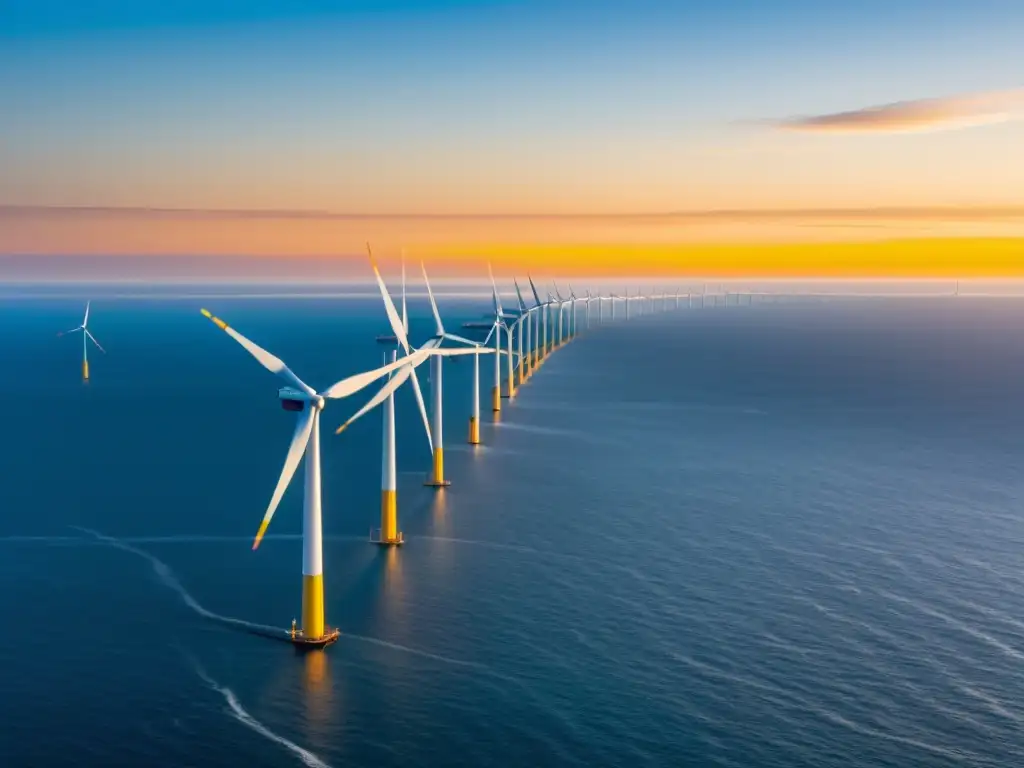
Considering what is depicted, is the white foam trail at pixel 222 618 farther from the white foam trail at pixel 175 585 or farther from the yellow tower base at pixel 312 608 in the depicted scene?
the yellow tower base at pixel 312 608

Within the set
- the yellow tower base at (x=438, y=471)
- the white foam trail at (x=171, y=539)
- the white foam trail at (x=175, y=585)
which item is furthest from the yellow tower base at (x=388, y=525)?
the yellow tower base at (x=438, y=471)

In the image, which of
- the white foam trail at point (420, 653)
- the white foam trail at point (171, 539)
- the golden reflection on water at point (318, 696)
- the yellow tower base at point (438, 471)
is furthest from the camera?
the yellow tower base at point (438, 471)

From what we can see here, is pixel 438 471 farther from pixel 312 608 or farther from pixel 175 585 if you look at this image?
pixel 312 608

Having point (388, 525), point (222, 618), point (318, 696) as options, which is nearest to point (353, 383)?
point (222, 618)

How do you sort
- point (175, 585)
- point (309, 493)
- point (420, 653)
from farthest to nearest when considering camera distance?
1. point (175, 585)
2. point (309, 493)
3. point (420, 653)

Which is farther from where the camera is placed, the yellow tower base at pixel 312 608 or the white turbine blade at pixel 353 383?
the white turbine blade at pixel 353 383

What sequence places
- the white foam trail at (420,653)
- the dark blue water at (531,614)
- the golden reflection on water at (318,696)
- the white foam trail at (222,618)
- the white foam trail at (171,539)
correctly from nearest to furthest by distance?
the dark blue water at (531,614), the golden reflection on water at (318,696), the white foam trail at (420,653), the white foam trail at (222,618), the white foam trail at (171,539)

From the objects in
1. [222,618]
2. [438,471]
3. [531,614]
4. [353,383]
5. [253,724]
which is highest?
[353,383]

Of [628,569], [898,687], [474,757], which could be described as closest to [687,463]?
[628,569]
